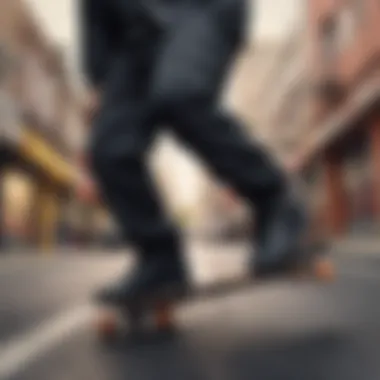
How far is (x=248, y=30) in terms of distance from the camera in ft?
4.95

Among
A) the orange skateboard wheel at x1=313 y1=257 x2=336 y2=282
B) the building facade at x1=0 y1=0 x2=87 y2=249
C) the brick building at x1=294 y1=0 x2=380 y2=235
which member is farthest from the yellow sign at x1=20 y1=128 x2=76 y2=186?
the orange skateboard wheel at x1=313 y1=257 x2=336 y2=282

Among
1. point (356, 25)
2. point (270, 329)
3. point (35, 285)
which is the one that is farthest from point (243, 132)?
point (356, 25)

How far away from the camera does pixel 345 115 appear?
28.4ft

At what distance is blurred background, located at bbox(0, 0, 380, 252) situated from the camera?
22.5 feet

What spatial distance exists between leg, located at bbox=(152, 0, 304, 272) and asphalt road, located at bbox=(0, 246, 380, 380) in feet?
0.58

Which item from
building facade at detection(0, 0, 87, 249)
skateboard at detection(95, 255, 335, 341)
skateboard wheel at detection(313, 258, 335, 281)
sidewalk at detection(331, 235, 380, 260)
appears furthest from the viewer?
building facade at detection(0, 0, 87, 249)

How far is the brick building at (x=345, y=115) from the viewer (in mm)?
5932

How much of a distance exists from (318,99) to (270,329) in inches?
326

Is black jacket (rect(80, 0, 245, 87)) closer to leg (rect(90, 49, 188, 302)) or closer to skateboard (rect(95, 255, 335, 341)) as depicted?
leg (rect(90, 49, 188, 302))

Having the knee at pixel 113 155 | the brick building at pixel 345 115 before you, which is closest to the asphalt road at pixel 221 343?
the knee at pixel 113 155

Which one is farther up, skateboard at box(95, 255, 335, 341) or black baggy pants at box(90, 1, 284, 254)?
black baggy pants at box(90, 1, 284, 254)

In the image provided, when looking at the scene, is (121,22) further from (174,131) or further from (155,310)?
(155,310)

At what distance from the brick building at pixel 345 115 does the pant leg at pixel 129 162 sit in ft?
10.4

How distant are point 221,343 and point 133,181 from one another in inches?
16.2
